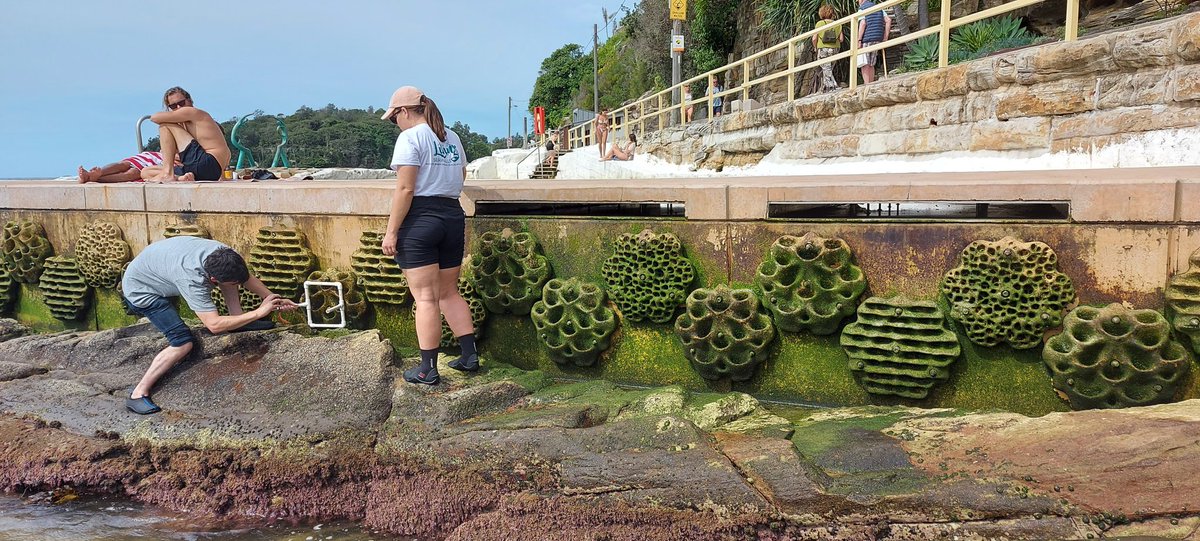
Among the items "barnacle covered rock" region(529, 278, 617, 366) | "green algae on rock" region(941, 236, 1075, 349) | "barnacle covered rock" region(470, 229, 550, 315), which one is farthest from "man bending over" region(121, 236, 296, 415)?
"green algae on rock" region(941, 236, 1075, 349)

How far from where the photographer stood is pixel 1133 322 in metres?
3.72

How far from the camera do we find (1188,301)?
11.9ft

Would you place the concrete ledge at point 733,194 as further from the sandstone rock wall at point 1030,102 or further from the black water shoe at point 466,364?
the sandstone rock wall at point 1030,102

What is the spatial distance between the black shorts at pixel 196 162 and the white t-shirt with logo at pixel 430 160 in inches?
140

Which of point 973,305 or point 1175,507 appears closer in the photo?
point 1175,507

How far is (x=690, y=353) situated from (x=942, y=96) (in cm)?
535

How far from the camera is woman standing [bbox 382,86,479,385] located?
4234 mm

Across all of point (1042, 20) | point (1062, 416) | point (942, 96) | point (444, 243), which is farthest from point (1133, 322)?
point (1042, 20)

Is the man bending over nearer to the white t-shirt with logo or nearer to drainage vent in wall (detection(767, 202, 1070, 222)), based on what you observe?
the white t-shirt with logo

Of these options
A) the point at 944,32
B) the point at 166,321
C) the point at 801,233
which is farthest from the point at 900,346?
the point at 944,32

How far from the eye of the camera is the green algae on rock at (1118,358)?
12.1 ft

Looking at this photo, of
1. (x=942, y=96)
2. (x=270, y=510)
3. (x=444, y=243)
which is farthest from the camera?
(x=942, y=96)

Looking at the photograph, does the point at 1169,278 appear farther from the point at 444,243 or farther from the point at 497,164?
the point at 497,164

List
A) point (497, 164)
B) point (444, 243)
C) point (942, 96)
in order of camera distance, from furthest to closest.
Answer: point (497, 164)
point (942, 96)
point (444, 243)
